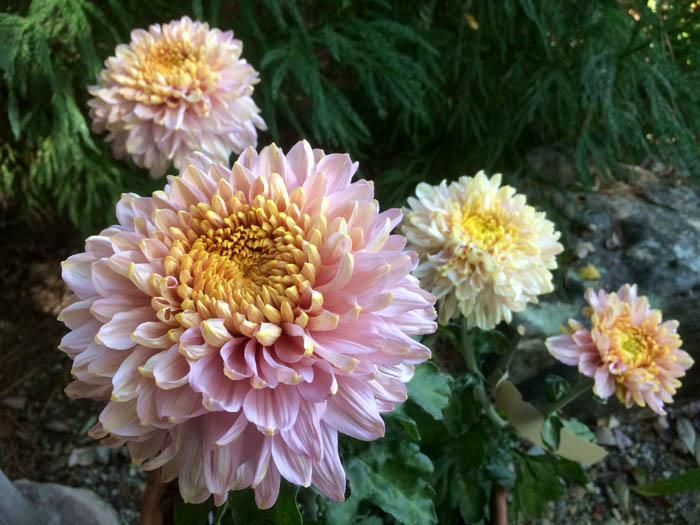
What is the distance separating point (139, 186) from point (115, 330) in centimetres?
95

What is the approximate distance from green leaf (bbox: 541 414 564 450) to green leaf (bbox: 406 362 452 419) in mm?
213

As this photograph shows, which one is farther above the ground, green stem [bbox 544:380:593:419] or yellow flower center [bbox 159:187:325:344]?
yellow flower center [bbox 159:187:325:344]

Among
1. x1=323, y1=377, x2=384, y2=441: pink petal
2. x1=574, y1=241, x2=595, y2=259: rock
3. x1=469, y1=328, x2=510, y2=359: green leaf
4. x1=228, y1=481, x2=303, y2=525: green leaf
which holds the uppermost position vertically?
x1=323, y1=377, x2=384, y2=441: pink petal

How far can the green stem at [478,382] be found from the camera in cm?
81

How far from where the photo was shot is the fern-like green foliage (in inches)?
46.0

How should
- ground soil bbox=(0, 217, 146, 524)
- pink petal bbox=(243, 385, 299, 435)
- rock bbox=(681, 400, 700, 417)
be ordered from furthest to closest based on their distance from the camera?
rock bbox=(681, 400, 700, 417)
ground soil bbox=(0, 217, 146, 524)
pink petal bbox=(243, 385, 299, 435)

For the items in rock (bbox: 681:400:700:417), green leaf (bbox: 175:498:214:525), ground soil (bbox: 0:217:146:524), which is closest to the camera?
green leaf (bbox: 175:498:214:525)

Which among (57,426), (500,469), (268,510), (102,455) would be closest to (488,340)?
(500,469)

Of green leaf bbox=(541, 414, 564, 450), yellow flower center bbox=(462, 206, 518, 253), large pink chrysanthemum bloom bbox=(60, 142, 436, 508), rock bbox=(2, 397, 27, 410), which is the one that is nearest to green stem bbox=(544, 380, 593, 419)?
green leaf bbox=(541, 414, 564, 450)

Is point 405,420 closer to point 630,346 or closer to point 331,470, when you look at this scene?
point 331,470

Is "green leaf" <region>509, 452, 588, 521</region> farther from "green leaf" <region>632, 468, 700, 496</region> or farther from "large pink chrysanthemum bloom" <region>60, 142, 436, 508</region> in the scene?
"large pink chrysanthemum bloom" <region>60, 142, 436, 508</region>

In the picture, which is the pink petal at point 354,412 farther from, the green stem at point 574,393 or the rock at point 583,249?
the rock at point 583,249

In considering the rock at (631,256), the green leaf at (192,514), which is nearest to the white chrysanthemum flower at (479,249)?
the green leaf at (192,514)

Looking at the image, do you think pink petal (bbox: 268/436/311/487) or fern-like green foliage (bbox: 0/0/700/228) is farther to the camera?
fern-like green foliage (bbox: 0/0/700/228)
